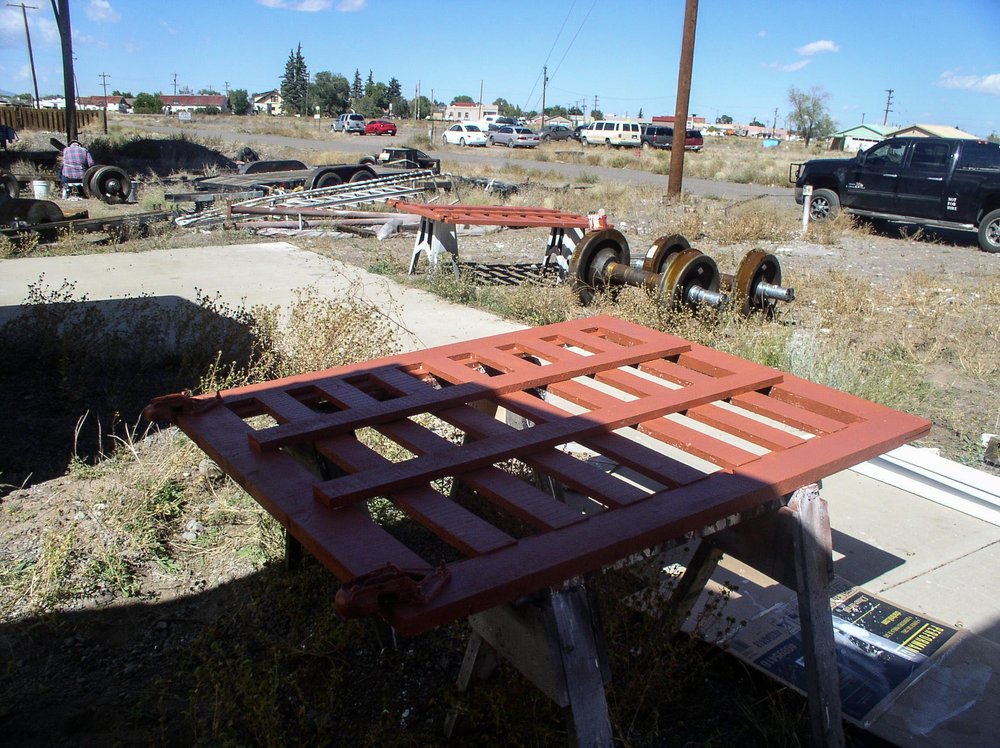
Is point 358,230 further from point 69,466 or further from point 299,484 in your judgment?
point 299,484

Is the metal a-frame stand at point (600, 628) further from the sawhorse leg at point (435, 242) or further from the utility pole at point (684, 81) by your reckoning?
the utility pole at point (684, 81)

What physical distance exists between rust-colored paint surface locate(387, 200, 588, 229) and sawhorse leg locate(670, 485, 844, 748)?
626 cm

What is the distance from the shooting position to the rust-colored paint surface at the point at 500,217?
8531mm

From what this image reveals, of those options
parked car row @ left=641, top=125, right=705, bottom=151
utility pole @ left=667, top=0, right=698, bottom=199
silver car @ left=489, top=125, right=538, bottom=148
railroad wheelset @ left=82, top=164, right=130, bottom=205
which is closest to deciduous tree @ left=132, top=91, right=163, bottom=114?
silver car @ left=489, top=125, right=538, bottom=148

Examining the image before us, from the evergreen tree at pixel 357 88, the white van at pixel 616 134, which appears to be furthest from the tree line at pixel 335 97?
the white van at pixel 616 134

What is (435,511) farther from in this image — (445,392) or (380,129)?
(380,129)

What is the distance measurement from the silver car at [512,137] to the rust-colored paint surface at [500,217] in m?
41.4

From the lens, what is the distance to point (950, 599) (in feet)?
10.8

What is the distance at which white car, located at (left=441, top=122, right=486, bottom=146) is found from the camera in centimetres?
4853

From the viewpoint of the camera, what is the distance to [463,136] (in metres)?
48.8

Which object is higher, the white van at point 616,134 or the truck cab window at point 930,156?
the white van at point 616,134

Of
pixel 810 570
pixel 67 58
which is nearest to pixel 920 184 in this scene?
pixel 810 570

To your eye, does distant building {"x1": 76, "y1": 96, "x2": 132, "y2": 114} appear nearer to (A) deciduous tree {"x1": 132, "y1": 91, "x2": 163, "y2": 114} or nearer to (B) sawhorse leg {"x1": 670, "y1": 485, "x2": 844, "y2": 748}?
(A) deciduous tree {"x1": 132, "y1": 91, "x2": 163, "y2": 114}

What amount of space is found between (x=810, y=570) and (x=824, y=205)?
50.8 ft
